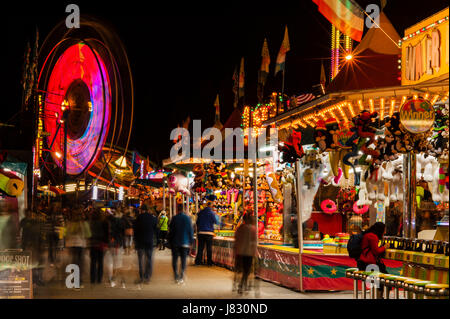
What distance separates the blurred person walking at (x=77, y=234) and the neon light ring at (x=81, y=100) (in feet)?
3.89

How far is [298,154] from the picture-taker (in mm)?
13117

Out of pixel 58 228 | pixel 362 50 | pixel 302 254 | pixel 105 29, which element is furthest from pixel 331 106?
pixel 58 228

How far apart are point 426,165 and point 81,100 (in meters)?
6.81

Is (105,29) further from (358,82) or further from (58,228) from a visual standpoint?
(58,228)

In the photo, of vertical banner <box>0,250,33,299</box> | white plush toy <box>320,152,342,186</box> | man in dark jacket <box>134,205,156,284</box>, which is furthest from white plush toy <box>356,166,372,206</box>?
vertical banner <box>0,250,33,299</box>

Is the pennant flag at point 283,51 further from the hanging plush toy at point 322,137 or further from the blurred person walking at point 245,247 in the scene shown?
the blurred person walking at point 245,247

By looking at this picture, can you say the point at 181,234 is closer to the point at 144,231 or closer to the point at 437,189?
the point at 144,231

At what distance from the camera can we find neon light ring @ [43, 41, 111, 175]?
11.0 metres

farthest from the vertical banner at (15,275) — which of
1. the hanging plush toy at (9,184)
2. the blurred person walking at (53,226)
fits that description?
the blurred person walking at (53,226)

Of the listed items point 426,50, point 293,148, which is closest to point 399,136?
point 426,50

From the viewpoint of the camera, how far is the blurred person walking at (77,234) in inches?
520

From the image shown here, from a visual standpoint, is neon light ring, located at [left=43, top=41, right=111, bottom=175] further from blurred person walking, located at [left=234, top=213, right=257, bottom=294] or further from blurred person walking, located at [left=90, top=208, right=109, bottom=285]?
blurred person walking, located at [left=234, top=213, right=257, bottom=294]

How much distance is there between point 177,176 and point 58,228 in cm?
668

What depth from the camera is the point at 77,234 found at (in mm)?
13211
